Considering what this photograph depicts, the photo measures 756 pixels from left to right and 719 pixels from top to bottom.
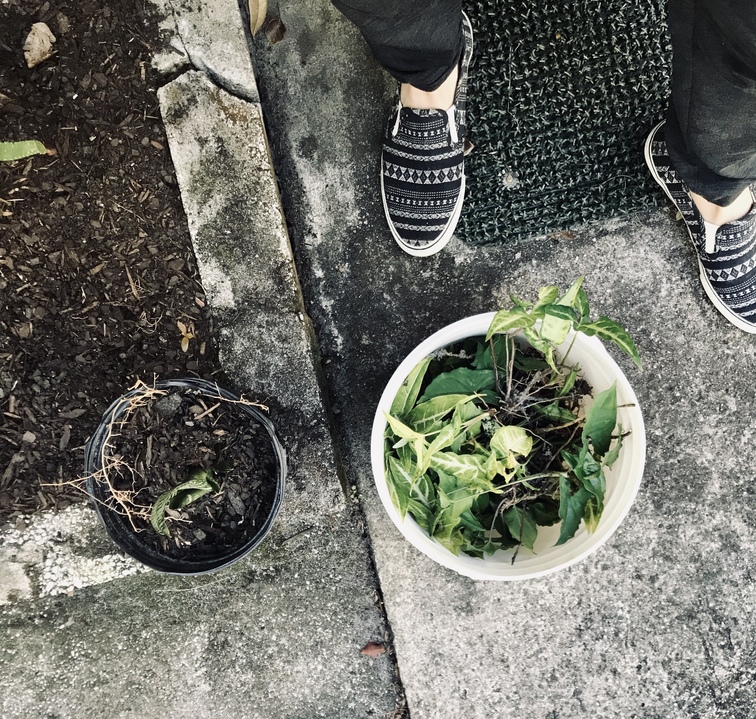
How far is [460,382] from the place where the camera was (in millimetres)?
1210

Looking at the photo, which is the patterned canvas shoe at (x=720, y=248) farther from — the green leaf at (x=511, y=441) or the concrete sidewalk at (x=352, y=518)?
the green leaf at (x=511, y=441)

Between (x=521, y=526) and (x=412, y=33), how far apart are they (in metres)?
0.94

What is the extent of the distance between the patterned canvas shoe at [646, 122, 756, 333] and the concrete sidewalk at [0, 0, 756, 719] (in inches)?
1.5

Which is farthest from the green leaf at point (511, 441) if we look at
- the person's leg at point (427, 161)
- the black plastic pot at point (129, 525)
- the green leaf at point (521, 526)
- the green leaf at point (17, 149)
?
the green leaf at point (17, 149)

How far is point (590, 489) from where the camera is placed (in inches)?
43.9

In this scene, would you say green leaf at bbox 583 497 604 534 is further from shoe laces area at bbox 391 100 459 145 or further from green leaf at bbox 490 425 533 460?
shoe laces area at bbox 391 100 459 145

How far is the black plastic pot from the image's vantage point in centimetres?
124

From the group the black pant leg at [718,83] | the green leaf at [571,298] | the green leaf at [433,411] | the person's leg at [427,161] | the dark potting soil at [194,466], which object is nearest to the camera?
the black pant leg at [718,83]

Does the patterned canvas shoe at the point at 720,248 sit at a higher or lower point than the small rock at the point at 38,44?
lower

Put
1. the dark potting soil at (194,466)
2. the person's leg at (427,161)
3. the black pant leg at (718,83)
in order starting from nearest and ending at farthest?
the black pant leg at (718,83)
the dark potting soil at (194,466)
the person's leg at (427,161)

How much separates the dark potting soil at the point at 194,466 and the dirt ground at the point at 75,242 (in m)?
0.17

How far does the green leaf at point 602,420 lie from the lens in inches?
42.9

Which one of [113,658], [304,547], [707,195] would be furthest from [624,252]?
[113,658]

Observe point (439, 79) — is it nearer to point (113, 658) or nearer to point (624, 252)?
point (624, 252)
